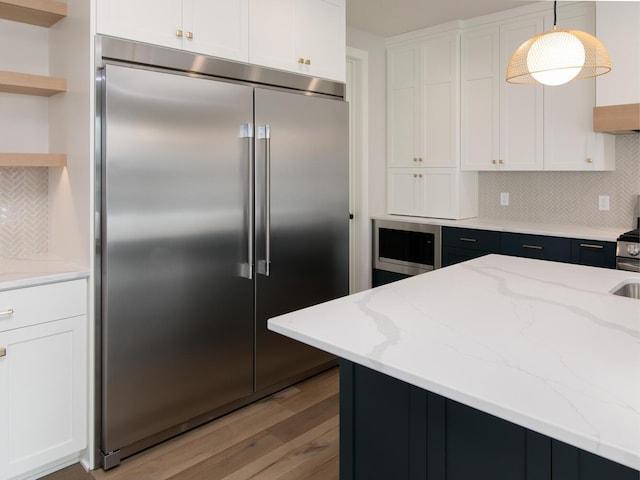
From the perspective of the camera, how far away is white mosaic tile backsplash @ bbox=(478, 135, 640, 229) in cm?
351

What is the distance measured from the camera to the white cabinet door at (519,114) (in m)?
3.65

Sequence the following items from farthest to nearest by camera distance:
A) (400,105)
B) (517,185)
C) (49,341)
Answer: (400,105), (517,185), (49,341)

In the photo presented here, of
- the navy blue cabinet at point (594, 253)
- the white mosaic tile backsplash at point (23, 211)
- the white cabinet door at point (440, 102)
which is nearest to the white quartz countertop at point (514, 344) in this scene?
the navy blue cabinet at point (594, 253)

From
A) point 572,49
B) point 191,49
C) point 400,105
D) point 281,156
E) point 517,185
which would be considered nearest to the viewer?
point 572,49

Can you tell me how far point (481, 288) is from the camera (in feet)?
6.18

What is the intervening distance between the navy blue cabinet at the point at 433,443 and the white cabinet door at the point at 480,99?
9.42 ft

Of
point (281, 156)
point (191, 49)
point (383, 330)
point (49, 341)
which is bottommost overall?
point (49, 341)

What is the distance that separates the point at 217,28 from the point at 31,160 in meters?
1.10

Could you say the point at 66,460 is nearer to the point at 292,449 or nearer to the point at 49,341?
the point at 49,341

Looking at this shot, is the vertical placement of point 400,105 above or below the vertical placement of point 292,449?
above

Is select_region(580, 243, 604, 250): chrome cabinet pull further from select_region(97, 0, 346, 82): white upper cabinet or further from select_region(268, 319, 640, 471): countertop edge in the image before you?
select_region(268, 319, 640, 471): countertop edge

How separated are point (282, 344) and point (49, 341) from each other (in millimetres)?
1251

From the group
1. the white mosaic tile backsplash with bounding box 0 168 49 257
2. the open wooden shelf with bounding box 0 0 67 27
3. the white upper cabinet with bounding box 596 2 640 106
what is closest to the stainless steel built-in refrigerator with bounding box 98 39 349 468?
the open wooden shelf with bounding box 0 0 67 27

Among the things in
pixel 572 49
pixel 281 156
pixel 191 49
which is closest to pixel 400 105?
pixel 281 156
